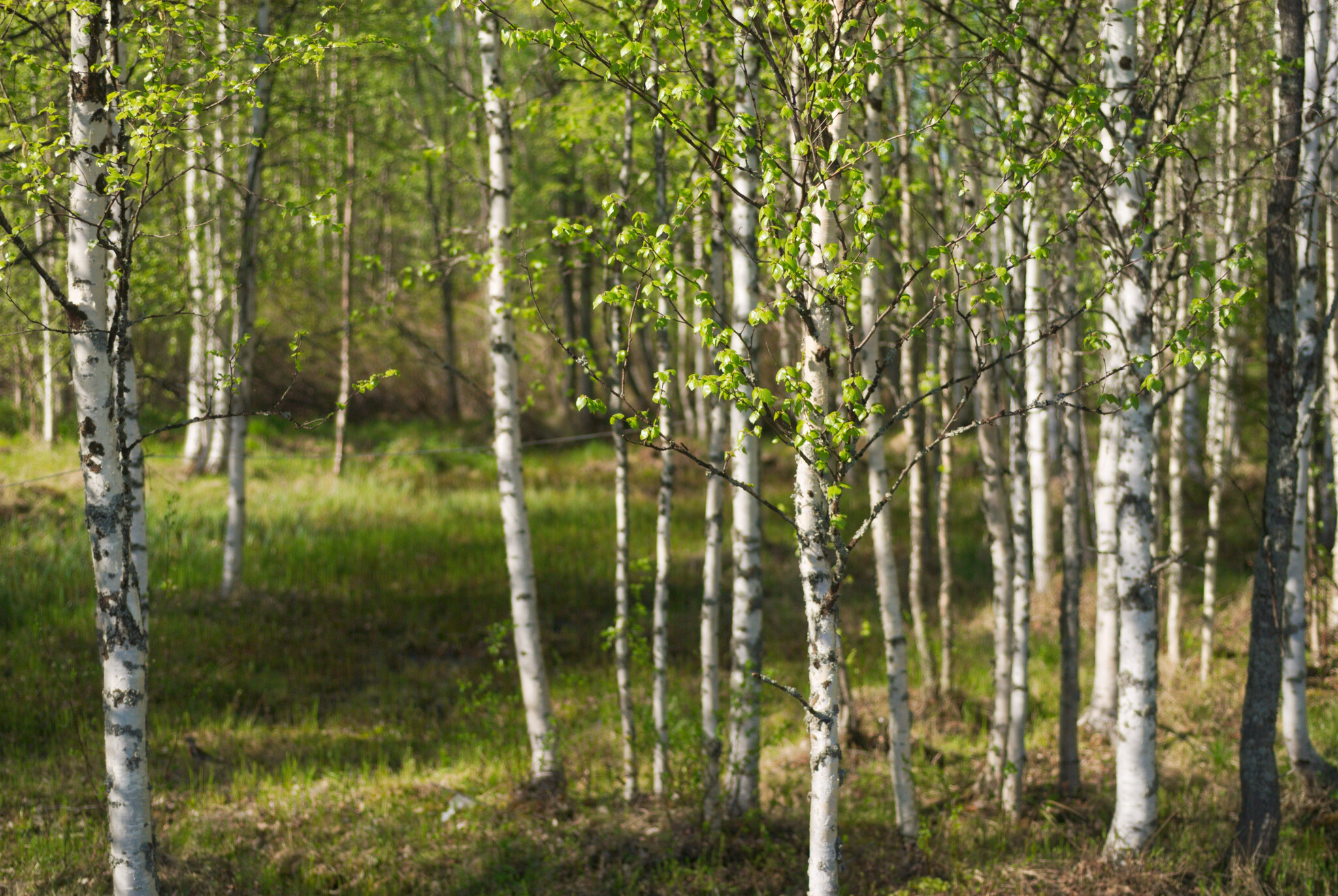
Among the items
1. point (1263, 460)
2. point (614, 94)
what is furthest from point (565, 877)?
point (1263, 460)

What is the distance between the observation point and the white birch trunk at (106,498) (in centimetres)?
420

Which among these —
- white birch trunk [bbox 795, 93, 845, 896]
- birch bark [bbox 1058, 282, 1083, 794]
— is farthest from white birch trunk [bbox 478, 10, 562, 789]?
birch bark [bbox 1058, 282, 1083, 794]

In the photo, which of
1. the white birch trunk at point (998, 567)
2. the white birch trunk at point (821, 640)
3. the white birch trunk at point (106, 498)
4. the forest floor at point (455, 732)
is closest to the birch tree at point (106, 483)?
the white birch trunk at point (106, 498)

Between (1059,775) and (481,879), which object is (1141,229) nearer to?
(1059,775)

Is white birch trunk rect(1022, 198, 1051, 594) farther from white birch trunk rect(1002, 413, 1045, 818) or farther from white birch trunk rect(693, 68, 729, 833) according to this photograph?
white birch trunk rect(693, 68, 729, 833)

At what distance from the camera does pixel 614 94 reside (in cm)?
698

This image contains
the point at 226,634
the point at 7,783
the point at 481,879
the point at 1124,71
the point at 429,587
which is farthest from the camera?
the point at 429,587

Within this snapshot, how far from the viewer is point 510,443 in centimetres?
668

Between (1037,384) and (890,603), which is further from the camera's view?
(1037,384)

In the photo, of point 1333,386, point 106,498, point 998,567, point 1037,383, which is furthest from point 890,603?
point 1333,386

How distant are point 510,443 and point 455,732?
10.7ft

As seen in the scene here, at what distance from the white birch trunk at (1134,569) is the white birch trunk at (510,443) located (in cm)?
382

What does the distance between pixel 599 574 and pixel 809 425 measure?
32.4 feet

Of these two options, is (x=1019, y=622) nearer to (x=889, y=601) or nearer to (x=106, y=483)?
(x=889, y=601)
